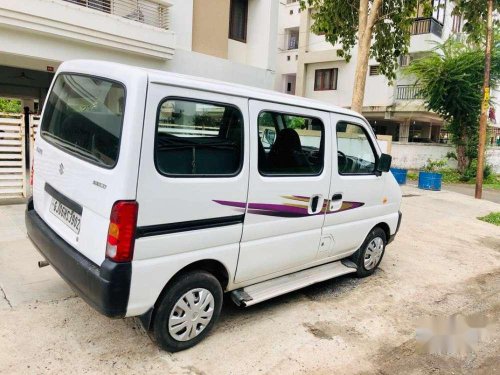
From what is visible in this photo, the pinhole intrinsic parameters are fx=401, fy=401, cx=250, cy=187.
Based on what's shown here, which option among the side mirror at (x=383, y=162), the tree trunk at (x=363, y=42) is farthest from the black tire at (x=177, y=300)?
the tree trunk at (x=363, y=42)

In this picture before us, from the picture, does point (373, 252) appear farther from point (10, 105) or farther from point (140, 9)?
point (10, 105)

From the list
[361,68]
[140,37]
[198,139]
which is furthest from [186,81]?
[140,37]

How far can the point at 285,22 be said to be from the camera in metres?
28.5

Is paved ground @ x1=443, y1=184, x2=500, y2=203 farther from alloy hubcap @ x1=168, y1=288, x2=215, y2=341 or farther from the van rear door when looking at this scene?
the van rear door

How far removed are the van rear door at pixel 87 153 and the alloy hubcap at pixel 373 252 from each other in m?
3.24

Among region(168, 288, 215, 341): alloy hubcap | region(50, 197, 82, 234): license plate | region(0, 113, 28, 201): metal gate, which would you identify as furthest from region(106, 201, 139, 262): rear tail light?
region(0, 113, 28, 201): metal gate

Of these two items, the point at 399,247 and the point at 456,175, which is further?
the point at 456,175

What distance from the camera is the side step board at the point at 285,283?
11.2 ft

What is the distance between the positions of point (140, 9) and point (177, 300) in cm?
976

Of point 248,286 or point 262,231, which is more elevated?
point 262,231

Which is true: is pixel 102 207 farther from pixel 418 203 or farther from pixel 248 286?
pixel 418 203

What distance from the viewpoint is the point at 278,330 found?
11.4 feet

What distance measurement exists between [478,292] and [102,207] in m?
4.41

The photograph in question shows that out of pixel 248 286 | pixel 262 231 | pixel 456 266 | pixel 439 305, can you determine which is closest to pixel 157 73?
pixel 262 231
